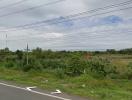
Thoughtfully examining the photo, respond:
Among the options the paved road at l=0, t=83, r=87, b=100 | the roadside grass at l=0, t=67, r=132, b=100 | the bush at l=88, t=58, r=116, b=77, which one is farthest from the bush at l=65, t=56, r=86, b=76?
the paved road at l=0, t=83, r=87, b=100

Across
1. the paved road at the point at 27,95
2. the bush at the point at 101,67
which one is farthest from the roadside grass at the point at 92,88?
the bush at the point at 101,67

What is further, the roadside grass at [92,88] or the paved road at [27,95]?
the roadside grass at [92,88]

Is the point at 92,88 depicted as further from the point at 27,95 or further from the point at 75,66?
the point at 75,66

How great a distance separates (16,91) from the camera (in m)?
14.7

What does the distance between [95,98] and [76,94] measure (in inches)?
47.7

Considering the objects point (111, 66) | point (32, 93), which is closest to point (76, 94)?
point (32, 93)

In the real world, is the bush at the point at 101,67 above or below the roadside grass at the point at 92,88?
above

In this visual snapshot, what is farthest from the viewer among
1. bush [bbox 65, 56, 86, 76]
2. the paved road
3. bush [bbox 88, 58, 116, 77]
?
bush [bbox 88, 58, 116, 77]

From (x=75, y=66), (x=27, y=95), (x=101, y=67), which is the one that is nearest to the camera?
(x=27, y=95)

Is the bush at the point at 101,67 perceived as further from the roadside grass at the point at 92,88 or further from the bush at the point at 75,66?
the roadside grass at the point at 92,88

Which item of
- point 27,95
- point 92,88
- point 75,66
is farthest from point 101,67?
point 27,95

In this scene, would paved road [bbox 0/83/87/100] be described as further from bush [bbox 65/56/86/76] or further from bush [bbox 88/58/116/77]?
bush [bbox 88/58/116/77]

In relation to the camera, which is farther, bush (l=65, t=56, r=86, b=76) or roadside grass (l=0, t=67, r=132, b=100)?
bush (l=65, t=56, r=86, b=76)

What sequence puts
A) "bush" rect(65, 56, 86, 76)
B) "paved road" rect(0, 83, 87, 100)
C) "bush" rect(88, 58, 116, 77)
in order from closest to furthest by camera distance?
"paved road" rect(0, 83, 87, 100), "bush" rect(65, 56, 86, 76), "bush" rect(88, 58, 116, 77)
